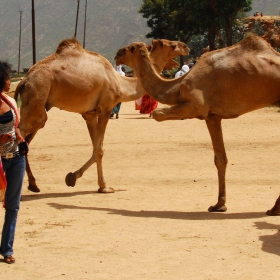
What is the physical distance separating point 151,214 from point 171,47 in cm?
340

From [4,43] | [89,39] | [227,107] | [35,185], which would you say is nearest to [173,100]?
[227,107]

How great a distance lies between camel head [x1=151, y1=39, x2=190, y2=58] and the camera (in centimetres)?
1195

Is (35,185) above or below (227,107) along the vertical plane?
below

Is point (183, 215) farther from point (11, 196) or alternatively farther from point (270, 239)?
point (11, 196)

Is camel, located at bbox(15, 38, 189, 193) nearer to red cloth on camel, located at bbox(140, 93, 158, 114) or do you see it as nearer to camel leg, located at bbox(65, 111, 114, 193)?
camel leg, located at bbox(65, 111, 114, 193)

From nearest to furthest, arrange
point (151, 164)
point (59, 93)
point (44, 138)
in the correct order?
point (59, 93) → point (151, 164) → point (44, 138)

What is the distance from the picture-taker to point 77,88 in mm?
11320

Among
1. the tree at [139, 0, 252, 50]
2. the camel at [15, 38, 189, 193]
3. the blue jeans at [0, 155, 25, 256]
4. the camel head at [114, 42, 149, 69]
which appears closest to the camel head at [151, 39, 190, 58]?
the camel at [15, 38, 189, 193]

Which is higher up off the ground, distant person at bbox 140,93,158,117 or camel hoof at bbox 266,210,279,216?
camel hoof at bbox 266,210,279,216

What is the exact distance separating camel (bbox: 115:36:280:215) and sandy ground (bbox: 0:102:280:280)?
39.8 inches

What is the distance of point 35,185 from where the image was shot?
11695 millimetres

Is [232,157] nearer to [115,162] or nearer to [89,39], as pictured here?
[115,162]

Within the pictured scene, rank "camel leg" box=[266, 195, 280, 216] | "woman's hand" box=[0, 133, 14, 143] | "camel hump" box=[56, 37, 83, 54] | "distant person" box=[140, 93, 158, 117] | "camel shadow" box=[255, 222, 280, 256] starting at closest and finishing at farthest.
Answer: "woman's hand" box=[0, 133, 14, 143]
"camel shadow" box=[255, 222, 280, 256]
"camel leg" box=[266, 195, 280, 216]
"camel hump" box=[56, 37, 83, 54]
"distant person" box=[140, 93, 158, 117]

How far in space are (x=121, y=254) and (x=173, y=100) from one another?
10.1 ft
